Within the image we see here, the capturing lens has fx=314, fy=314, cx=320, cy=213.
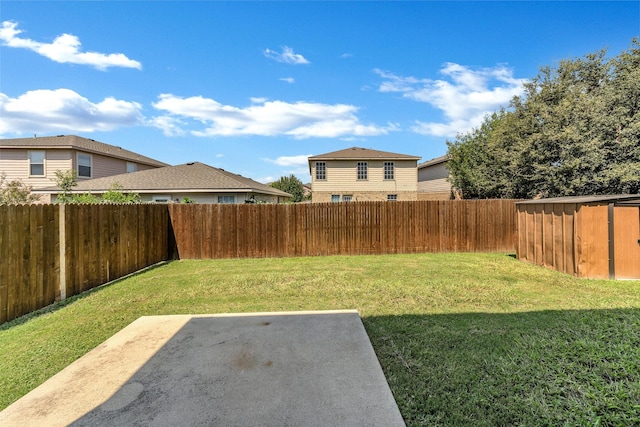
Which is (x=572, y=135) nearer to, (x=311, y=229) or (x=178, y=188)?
(x=311, y=229)

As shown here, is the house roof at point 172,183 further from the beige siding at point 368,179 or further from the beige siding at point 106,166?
the beige siding at point 368,179

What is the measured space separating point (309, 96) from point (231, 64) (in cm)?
457

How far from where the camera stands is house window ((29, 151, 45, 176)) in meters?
16.9

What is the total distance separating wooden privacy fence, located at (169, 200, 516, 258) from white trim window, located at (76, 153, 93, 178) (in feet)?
37.2

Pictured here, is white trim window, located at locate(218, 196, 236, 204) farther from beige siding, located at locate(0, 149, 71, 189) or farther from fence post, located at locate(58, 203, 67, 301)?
beige siding, located at locate(0, 149, 71, 189)

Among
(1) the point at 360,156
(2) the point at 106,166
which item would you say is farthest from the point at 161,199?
(1) the point at 360,156

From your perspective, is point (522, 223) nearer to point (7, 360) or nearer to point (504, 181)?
point (504, 181)

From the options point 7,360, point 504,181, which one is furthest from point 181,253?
point 504,181

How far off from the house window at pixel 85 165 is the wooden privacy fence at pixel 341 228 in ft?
37.2

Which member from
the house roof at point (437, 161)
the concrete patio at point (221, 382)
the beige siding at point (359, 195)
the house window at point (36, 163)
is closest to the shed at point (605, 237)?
the concrete patio at point (221, 382)

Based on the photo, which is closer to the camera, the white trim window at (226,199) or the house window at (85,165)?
the white trim window at (226,199)

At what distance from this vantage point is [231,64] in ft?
42.1

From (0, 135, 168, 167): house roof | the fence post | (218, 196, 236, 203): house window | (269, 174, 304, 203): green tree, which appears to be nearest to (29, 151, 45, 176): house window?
(0, 135, 168, 167): house roof

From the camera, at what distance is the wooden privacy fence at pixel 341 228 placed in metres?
10.3
